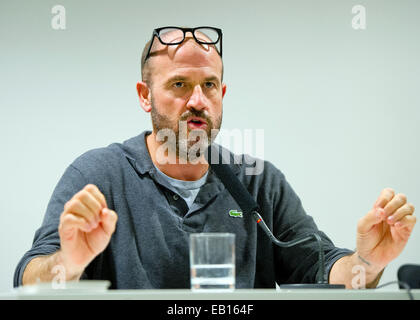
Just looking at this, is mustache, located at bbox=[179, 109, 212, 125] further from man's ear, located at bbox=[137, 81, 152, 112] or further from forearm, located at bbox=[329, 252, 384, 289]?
forearm, located at bbox=[329, 252, 384, 289]

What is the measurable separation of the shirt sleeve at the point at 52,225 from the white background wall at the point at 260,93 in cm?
49

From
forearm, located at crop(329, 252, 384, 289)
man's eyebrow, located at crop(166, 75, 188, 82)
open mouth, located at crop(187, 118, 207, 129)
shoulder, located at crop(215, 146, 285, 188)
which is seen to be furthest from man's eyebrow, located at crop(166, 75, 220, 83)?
forearm, located at crop(329, 252, 384, 289)

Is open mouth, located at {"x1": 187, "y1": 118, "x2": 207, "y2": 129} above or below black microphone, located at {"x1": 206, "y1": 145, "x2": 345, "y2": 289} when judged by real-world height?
above

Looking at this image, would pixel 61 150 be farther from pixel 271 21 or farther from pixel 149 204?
pixel 271 21

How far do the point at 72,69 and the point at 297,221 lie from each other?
103 centimetres

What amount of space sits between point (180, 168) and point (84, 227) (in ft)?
2.14

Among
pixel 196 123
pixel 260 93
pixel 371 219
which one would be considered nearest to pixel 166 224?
pixel 196 123

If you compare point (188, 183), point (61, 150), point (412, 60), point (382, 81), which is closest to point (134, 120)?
point (61, 150)

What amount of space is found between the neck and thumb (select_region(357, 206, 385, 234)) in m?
0.59

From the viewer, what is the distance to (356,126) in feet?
6.03

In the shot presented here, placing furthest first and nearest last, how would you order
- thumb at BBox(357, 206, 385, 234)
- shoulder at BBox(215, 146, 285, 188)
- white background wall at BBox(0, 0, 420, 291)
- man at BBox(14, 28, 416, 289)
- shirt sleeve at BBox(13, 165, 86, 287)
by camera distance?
white background wall at BBox(0, 0, 420, 291) < shoulder at BBox(215, 146, 285, 188) < man at BBox(14, 28, 416, 289) < shirt sleeve at BBox(13, 165, 86, 287) < thumb at BBox(357, 206, 385, 234)

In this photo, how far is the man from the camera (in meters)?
1.27

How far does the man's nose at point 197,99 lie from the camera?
1433 mm

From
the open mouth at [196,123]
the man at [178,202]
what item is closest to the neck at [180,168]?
the man at [178,202]
